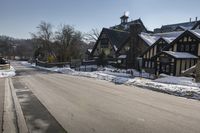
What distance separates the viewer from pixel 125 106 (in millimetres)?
9844

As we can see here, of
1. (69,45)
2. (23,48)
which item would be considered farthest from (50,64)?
(23,48)

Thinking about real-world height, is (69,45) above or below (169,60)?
above

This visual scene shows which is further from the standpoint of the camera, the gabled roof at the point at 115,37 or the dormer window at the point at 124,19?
the dormer window at the point at 124,19

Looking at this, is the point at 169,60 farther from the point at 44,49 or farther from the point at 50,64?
the point at 44,49

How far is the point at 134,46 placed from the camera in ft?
127

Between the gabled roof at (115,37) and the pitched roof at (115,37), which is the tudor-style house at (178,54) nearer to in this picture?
the gabled roof at (115,37)

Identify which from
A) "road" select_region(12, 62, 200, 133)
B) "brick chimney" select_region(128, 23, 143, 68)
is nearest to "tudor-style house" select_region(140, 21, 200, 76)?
"brick chimney" select_region(128, 23, 143, 68)

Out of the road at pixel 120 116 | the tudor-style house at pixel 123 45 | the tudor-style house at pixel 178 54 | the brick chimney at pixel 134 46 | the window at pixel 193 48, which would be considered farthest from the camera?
the tudor-style house at pixel 123 45

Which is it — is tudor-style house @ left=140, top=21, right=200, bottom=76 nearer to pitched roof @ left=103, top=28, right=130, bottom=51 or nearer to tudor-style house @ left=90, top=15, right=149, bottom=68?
tudor-style house @ left=90, top=15, right=149, bottom=68

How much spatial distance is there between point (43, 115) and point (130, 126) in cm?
349

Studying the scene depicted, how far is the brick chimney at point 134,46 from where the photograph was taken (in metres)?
38.0

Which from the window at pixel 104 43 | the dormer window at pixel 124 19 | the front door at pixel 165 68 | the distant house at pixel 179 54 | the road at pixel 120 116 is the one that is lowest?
the road at pixel 120 116

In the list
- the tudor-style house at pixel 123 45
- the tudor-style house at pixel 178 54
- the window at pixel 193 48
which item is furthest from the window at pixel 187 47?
the tudor-style house at pixel 123 45

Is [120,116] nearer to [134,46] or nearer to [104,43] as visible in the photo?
[134,46]
